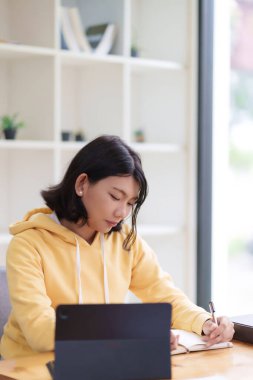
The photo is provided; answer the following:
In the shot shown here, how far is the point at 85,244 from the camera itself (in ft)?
7.84

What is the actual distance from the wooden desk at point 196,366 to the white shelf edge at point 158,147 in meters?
1.89

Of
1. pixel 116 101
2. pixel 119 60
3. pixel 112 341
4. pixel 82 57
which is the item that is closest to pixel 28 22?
pixel 82 57

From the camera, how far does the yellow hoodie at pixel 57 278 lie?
211cm

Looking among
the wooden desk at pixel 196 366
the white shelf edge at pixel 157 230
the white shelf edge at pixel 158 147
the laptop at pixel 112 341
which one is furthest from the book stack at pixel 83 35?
the laptop at pixel 112 341

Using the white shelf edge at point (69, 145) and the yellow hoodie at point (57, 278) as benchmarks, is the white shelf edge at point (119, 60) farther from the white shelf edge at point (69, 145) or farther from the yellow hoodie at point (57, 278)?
the yellow hoodie at point (57, 278)

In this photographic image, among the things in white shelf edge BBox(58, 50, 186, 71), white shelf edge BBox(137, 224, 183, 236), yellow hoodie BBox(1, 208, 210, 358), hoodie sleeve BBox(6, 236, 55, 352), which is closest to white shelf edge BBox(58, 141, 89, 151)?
white shelf edge BBox(58, 50, 186, 71)

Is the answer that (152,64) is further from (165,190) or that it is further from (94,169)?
(94,169)

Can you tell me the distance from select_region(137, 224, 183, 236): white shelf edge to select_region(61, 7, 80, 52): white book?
3.15ft

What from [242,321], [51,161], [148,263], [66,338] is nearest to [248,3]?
[51,161]

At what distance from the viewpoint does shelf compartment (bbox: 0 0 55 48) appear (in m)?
3.63

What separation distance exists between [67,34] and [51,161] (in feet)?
2.04

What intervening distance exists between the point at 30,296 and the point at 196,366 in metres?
0.51

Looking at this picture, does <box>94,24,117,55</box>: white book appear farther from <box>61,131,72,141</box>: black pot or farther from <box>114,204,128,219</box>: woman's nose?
<box>114,204,128,219</box>: woman's nose

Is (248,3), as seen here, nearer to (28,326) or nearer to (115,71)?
(115,71)
